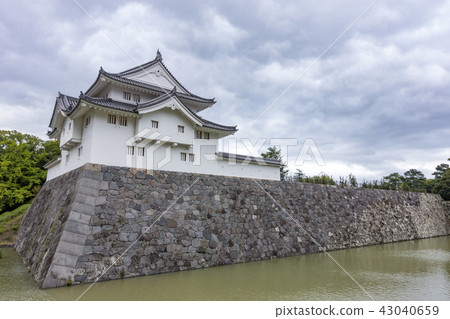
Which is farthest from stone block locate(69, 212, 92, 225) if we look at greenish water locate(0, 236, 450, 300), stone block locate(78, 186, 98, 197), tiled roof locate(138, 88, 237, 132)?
tiled roof locate(138, 88, 237, 132)

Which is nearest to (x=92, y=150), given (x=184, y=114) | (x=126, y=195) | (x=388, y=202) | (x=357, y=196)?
(x=126, y=195)

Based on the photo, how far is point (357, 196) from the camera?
1652 centimetres

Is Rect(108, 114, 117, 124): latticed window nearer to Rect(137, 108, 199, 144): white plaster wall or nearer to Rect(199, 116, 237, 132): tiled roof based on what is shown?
Rect(137, 108, 199, 144): white plaster wall

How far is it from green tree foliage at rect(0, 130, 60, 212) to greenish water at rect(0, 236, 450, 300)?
30.2ft

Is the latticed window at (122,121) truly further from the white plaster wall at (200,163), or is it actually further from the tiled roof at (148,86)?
the tiled roof at (148,86)

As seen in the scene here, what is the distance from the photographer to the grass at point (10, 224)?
14.7 m

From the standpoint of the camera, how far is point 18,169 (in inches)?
698

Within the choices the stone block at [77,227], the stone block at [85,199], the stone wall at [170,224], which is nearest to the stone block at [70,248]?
the stone wall at [170,224]

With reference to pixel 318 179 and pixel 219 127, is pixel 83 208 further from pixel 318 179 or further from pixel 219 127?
pixel 318 179

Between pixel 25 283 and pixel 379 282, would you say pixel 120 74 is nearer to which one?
pixel 25 283

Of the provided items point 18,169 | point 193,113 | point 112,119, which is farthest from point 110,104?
point 18,169

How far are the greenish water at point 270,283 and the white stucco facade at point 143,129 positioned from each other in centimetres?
384

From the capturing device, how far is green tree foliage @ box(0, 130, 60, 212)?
1741cm

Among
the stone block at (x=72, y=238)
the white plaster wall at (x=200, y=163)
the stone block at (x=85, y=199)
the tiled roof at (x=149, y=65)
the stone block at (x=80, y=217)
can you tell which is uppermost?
the tiled roof at (x=149, y=65)
